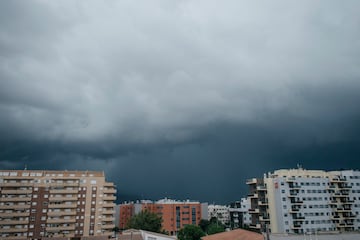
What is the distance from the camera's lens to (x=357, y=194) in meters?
92.4

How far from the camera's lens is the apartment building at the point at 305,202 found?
83.6m

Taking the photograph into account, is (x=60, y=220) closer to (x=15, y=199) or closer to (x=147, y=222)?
(x=15, y=199)

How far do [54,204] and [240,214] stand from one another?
71064mm

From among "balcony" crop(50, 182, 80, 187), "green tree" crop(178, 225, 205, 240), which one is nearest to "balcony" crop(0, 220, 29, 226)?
"balcony" crop(50, 182, 80, 187)

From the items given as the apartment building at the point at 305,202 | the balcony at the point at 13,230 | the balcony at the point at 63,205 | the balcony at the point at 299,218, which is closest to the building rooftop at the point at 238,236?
the apartment building at the point at 305,202

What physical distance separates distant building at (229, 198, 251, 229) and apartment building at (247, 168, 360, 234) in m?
24.1

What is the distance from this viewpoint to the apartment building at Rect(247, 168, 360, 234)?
83.6 metres

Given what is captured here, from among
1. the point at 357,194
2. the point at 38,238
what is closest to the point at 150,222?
the point at 38,238

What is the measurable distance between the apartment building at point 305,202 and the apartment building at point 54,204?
45.0m

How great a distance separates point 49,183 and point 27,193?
6001 mm

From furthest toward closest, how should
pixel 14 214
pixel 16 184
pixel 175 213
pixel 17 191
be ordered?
pixel 175 213, pixel 16 184, pixel 17 191, pixel 14 214

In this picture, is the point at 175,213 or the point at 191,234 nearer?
the point at 191,234

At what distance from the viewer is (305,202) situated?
283ft

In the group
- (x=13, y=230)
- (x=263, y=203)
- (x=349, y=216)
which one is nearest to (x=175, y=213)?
(x=263, y=203)
